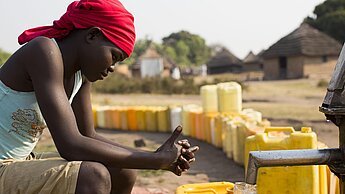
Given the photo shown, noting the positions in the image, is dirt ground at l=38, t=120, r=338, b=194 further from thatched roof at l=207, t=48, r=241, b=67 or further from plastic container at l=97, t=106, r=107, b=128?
thatched roof at l=207, t=48, r=241, b=67

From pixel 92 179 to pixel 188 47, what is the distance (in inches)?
2852

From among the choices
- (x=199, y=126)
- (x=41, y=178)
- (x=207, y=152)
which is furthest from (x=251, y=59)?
(x=41, y=178)

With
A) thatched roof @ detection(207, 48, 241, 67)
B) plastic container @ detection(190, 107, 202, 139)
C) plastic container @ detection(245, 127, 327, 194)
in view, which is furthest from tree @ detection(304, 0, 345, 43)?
plastic container @ detection(245, 127, 327, 194)


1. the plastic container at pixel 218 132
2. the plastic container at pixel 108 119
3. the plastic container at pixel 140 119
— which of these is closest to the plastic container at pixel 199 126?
the plastic container at pixel 218 132

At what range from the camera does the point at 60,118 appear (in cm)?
179

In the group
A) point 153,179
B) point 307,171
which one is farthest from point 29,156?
point 153,179

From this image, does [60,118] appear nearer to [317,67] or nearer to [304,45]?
[317,67]

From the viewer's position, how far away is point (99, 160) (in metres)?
1.83

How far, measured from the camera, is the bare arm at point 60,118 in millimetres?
1795

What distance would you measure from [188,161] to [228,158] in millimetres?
4465

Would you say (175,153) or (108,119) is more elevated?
(175,153)

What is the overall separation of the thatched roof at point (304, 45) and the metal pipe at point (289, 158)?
89.4 ft

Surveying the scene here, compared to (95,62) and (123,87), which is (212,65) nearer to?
(123,87)

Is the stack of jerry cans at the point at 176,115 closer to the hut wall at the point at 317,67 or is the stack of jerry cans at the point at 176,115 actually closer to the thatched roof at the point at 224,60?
the hut wall at the point at 317,67
